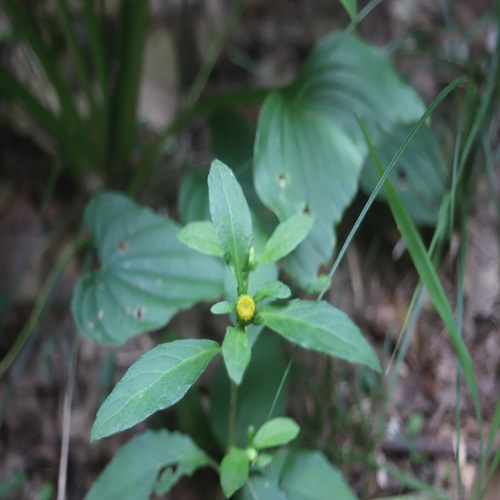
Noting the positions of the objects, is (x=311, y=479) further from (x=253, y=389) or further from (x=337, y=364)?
(x=337, y=364)

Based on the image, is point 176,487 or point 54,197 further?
point 54,197

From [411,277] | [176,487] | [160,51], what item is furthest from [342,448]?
[160,51]

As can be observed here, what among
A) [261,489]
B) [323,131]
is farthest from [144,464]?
[323,131]

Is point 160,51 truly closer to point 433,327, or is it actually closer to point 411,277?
point 411,277

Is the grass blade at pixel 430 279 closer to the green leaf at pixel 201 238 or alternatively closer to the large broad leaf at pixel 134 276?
the green leaf at pixel 201 238

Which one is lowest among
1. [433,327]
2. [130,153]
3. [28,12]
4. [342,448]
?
[342,448]

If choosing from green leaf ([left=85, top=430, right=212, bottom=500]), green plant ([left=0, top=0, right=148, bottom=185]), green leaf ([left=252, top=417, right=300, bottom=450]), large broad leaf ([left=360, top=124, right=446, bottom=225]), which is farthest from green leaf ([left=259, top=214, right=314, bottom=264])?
green plant ([left=0, top=0, right=148, bottom=185])

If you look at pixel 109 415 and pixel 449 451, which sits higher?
pixel 109 415
